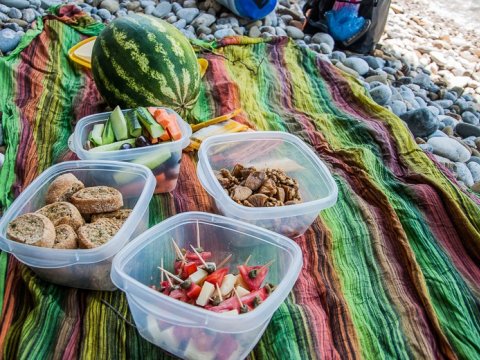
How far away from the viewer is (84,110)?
211 cm

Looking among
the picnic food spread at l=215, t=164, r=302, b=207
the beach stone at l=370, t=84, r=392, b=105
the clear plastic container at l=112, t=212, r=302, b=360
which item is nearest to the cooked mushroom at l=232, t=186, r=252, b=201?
the picnic food spread at l=215, t=164, r=302, b=207

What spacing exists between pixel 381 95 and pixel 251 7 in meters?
1.04

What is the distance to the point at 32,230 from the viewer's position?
49.2 inches

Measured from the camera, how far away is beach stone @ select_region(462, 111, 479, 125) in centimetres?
268

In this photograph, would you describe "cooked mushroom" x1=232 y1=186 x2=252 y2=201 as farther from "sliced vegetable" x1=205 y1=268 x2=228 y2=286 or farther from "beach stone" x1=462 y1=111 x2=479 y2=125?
"beach stone" x1=462 y1=111 x2=479 y2=125

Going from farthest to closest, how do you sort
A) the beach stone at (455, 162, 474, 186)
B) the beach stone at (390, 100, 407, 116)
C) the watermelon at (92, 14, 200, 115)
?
the beach stone at (390, 100, 407, 116) < the beach stone at (455, 162, 474, 186) < the watermelon at (92, 14, 200, 115)

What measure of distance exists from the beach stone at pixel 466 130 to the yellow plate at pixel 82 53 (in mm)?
1798

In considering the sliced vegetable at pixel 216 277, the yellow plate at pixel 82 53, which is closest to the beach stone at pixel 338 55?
the yellow plate at pixel 82 53

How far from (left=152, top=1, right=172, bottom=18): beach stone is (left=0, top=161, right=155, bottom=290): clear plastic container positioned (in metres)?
1.88

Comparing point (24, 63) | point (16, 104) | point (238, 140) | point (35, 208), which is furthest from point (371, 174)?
point (24, 63)

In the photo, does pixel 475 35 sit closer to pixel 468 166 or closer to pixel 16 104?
pixel 468 166

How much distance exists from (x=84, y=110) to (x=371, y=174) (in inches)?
46.0

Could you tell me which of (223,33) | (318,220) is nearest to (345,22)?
(223,33)

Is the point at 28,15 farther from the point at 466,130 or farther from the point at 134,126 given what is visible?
the point at 466,130
